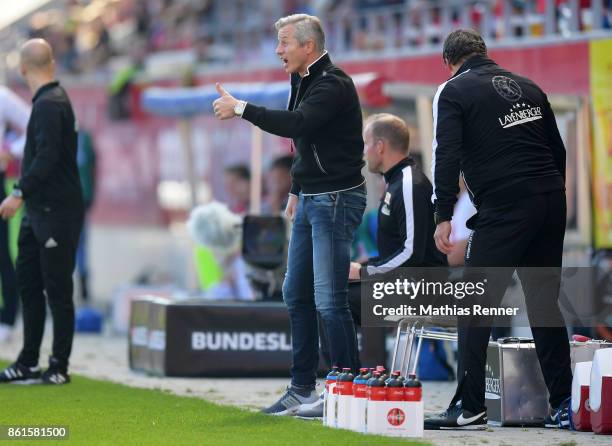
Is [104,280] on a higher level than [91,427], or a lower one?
lower

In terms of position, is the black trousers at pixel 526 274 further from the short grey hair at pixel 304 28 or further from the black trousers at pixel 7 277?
the black trousers at pixel 7 277

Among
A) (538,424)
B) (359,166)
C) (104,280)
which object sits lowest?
(104,280)

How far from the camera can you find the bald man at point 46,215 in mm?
8594

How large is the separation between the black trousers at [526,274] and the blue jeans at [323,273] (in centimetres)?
60

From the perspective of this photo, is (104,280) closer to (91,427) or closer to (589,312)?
(589,312)

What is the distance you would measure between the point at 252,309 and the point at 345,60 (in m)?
5.61

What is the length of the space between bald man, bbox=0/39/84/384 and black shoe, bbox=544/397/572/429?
3158 millimetres

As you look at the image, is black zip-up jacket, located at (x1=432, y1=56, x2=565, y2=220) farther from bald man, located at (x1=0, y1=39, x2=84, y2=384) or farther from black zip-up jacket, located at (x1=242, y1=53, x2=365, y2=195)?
bald man, located at (x1=0, y1=39, x2=84, y2=384)

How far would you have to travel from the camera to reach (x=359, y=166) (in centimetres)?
710

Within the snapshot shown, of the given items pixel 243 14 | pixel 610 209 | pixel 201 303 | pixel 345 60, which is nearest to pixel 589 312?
Answer: pixel 610 209

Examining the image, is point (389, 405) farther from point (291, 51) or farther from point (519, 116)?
point (291, 51)

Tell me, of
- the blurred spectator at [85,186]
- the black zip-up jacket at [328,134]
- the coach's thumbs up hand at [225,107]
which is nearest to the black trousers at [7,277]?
the black zip-up jacket at [328,134]
